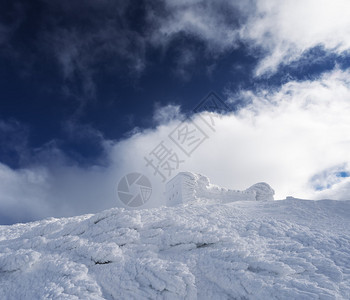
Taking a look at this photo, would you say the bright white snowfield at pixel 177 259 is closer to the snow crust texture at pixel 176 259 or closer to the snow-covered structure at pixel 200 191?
the snow crust texture at pixel 176 259

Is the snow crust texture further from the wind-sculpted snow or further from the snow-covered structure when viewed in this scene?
the snow-covered structure

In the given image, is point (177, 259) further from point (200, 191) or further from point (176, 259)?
point (200, 191)

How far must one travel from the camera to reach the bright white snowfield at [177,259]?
20.2 feet

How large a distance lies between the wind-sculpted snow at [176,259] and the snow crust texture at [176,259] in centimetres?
2

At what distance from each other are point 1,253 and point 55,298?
11.3ft

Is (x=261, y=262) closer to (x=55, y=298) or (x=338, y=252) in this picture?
(x=338, y=252)

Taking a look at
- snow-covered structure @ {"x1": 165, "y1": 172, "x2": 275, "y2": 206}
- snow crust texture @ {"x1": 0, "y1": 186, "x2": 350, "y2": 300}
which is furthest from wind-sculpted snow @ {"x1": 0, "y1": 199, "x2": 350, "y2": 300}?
snow-covered structure @ {"x1": 165, "y1": 172, "x2": 275, "y2": 206}

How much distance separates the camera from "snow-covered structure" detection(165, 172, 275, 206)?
Result: 19062mm

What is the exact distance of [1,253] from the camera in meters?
8.02

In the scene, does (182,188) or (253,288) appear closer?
(253,288)

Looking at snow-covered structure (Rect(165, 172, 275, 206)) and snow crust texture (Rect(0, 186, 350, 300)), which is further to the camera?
snow-covered structure (Rect(165, 172, 275, 206))

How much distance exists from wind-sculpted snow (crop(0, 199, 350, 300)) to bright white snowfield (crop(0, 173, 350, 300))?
24 millimetres

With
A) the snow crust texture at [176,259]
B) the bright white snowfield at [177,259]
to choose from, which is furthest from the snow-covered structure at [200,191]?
the snow crust texture at [176,259]

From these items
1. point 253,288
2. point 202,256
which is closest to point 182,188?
point 202,256
